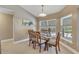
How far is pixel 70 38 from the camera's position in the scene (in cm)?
356

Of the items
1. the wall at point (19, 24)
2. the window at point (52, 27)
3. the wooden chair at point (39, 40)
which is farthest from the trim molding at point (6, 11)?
the window at point (52, 27)

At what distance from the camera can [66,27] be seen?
3850 mm

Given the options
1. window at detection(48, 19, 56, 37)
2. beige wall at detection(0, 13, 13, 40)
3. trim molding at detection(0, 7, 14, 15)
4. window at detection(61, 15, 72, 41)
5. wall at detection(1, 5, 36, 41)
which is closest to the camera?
window at detection(61, 15, 72, 41)

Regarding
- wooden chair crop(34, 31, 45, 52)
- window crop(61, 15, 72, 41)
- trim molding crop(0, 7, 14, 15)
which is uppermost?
trim molding crop(0, 7, 14, 15)

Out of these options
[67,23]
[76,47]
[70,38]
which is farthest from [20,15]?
[76,47]

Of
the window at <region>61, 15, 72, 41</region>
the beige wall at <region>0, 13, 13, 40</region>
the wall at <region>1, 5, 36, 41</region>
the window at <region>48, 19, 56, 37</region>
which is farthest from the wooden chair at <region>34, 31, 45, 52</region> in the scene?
the beige wall at <region>0, 13, 13, 40</region>

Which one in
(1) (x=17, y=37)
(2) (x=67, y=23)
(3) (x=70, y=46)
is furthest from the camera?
(1) (x=17, y=37)

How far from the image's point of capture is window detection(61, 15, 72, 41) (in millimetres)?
3599

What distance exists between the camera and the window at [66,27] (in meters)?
3.60

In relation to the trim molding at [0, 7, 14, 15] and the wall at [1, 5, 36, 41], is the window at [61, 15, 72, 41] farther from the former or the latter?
the trim molding at [0, 7, 14, 15]

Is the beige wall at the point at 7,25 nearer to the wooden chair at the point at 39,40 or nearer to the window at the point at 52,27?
the wooden chair at the point at 39,40

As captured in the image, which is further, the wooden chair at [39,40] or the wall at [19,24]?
the wall at [19,24]

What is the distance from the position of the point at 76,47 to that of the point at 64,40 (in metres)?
0.59
